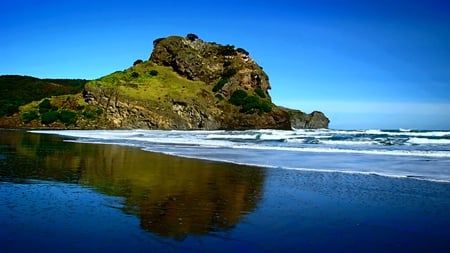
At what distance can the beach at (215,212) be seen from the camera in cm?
650

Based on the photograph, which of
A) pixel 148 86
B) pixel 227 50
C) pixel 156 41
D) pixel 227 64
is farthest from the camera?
pixel 156 41

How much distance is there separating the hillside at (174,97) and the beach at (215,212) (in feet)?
219

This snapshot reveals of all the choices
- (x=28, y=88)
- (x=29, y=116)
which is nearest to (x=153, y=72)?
(x=29, y=116)

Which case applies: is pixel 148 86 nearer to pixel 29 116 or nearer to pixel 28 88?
pixel 29 116

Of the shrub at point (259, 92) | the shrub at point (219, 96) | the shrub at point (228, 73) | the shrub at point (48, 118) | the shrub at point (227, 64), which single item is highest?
the shrub at point (227, 64)

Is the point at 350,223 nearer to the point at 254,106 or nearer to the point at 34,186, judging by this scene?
the point at 34,186

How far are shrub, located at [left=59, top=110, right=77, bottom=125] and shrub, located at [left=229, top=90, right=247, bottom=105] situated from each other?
36.6 metres

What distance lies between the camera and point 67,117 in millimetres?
75625

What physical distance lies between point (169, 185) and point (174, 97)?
78.0 m

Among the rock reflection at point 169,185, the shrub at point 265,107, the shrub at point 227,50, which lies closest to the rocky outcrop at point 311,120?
the shrub at point 227,50

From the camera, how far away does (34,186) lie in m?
11.1

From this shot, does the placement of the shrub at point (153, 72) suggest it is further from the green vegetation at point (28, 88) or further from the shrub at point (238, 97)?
the green vegetation at point (28, 88)

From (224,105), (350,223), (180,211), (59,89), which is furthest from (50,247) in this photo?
(59,89)

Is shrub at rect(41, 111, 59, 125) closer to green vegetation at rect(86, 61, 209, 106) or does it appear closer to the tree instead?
green vegetation at rect(86, 61, 209, 106)
